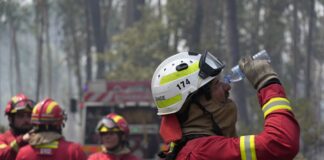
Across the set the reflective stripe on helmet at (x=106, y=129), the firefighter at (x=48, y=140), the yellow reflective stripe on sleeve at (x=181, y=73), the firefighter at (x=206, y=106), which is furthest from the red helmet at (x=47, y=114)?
the yellow reflective stripe on sleeve at (x=181, y=73)

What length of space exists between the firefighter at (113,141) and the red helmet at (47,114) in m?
0.77

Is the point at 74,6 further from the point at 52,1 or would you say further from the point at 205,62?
the point at 205,62

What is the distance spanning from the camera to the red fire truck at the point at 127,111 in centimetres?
1538

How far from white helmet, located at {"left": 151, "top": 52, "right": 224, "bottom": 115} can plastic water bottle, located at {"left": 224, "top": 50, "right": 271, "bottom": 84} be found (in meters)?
0.09

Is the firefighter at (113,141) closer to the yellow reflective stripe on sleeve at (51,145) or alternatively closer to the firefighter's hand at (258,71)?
the yellow reflective stripe on sleeve at (51,145)

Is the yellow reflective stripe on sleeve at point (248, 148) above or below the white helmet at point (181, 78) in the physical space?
below

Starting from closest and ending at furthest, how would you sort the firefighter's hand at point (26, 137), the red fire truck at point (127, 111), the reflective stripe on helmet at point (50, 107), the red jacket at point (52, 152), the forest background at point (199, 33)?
the red jacket at point (52, 152), the firefighter's hand at point (26, 137), the reflective stripe on helmet at point (50, 107), the red fire truck at point (127, 111), the forest background at point (199, 33)

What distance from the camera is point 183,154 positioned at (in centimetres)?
324

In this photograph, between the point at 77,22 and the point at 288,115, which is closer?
the point at 288,115

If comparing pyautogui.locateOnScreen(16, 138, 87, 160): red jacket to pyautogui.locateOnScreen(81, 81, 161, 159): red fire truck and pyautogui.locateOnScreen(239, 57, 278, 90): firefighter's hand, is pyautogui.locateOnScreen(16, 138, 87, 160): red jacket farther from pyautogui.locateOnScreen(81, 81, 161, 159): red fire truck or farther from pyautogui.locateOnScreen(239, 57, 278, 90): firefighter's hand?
pyautogui.locateOnScreen(81, 81, 161, 159): red fire truck

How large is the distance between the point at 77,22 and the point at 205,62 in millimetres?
46616

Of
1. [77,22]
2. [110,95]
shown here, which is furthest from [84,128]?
[77,22]

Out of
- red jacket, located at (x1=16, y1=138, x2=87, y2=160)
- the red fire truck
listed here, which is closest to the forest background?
the red fire truck

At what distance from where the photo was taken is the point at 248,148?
302 centimetres
